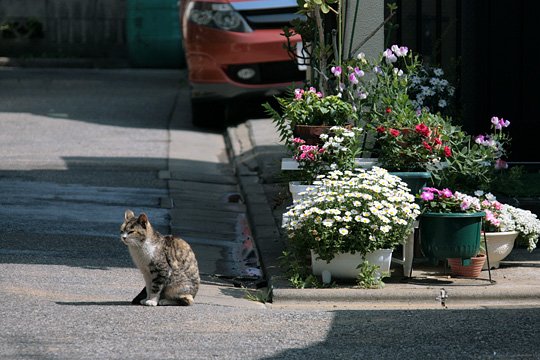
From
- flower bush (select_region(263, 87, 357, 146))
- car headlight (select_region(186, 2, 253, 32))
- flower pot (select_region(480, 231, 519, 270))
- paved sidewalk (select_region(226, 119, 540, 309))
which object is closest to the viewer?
paved sidewalk (select_region(226, 119, 540, 309))

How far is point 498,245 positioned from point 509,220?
0.64ft

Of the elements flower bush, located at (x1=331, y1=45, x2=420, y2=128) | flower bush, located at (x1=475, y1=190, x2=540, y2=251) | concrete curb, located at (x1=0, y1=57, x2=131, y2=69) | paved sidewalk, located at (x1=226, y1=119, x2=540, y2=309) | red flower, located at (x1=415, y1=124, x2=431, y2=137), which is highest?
flower bush, located at (x1=331, y1=45, x2=420, y2=128)

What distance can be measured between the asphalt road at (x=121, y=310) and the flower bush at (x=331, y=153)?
110cm

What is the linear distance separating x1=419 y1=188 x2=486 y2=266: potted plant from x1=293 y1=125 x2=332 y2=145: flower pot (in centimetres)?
99

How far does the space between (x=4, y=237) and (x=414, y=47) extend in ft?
13.0

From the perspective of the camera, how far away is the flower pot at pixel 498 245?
8852mm

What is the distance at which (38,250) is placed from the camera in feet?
32.5

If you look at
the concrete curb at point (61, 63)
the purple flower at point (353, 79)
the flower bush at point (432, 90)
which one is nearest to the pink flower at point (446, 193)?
the purple flower at point (353, 79)

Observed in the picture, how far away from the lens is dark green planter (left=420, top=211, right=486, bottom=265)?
27.9 ft

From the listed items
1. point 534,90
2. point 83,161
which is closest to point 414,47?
point 534,90

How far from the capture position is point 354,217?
8445 mm

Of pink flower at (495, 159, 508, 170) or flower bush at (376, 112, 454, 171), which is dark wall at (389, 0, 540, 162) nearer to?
pink flower at (495, 159, 508, 170)

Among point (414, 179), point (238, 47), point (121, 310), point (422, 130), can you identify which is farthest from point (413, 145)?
point (238, 47)

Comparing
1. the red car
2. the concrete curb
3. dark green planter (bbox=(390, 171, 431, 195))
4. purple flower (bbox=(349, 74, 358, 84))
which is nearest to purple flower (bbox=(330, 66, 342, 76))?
purple flower (bbox=(349, 74, 358, 84))
